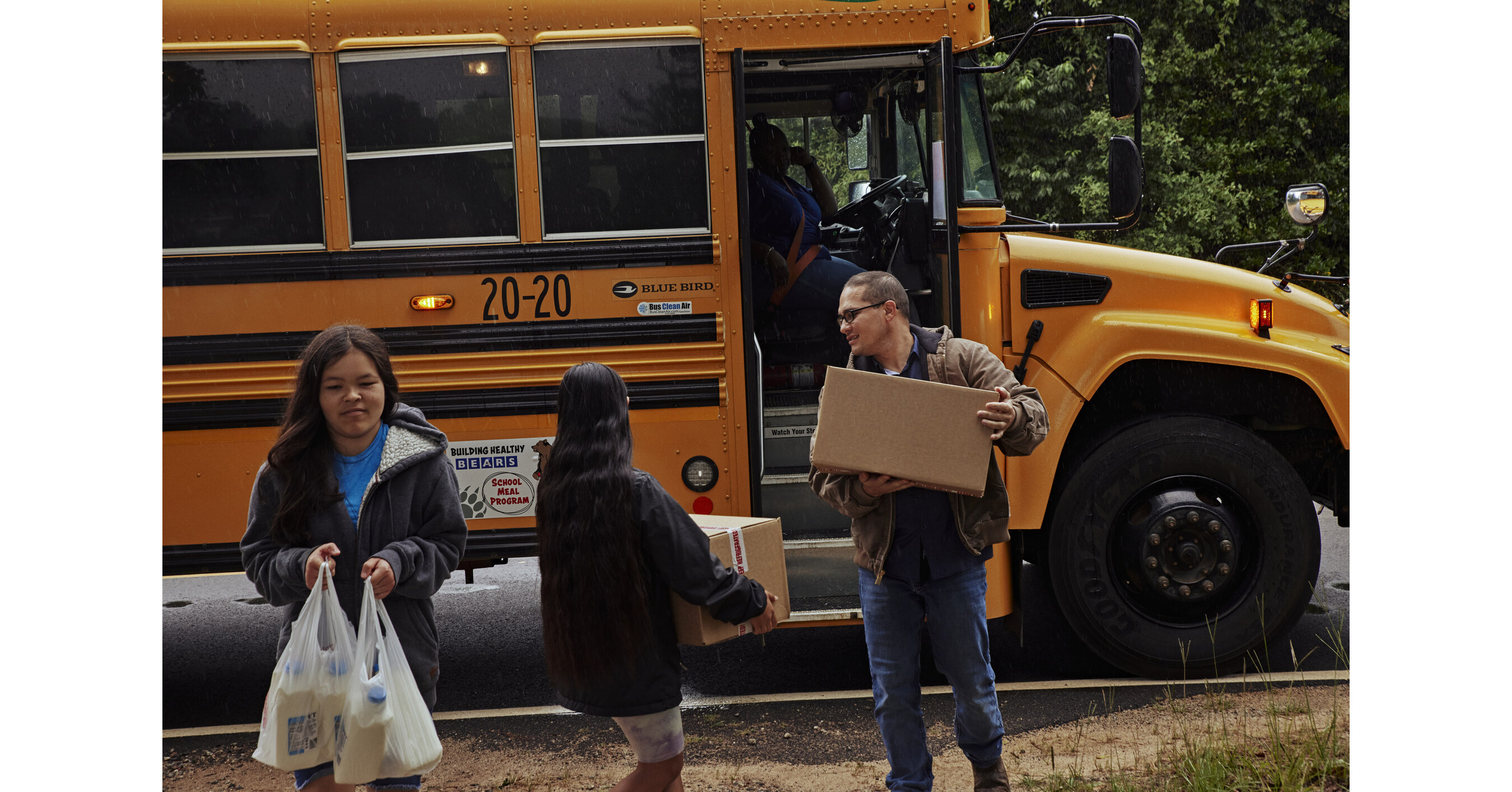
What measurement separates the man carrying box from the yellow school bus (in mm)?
1166

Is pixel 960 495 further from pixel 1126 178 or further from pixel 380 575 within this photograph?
pixel 1126 178

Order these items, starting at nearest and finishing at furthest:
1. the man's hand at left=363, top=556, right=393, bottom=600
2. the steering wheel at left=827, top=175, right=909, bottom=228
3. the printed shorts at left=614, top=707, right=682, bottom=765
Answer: the man's hand at left=363, top=556, right=393, bottom=600 → the printed shorts at left=614, top=707, right=682, bottom=765 → the steering wheel at left=827, top=175, right=909, bottom=228

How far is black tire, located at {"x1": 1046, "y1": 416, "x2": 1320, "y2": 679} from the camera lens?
443 cm

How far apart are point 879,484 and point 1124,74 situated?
85.2 inches

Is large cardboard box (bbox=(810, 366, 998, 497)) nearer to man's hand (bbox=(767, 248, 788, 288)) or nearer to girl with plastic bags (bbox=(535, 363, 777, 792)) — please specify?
girl with plastic bags (bbox=(535, 363, 777, 792))

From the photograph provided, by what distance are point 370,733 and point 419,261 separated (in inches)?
94.0

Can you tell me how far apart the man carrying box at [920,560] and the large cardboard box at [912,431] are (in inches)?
3.7

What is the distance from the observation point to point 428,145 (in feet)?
13.9

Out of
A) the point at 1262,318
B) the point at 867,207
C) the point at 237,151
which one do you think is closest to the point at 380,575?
the point at 237,151

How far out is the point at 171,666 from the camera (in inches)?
212

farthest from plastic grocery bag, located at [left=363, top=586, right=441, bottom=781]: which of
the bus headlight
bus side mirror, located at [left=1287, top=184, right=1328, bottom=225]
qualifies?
bus side mirror, located at [left=1287, top=184, right=1328, bottom=225]

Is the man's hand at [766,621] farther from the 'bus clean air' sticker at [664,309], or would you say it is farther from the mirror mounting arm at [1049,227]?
the mirror mounting arm at [1049,227]

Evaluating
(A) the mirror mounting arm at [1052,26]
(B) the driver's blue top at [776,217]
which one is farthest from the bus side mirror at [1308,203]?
(B) the driver's blue top at [776,217]

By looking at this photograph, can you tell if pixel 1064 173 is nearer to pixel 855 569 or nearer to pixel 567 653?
pixel 855 569
